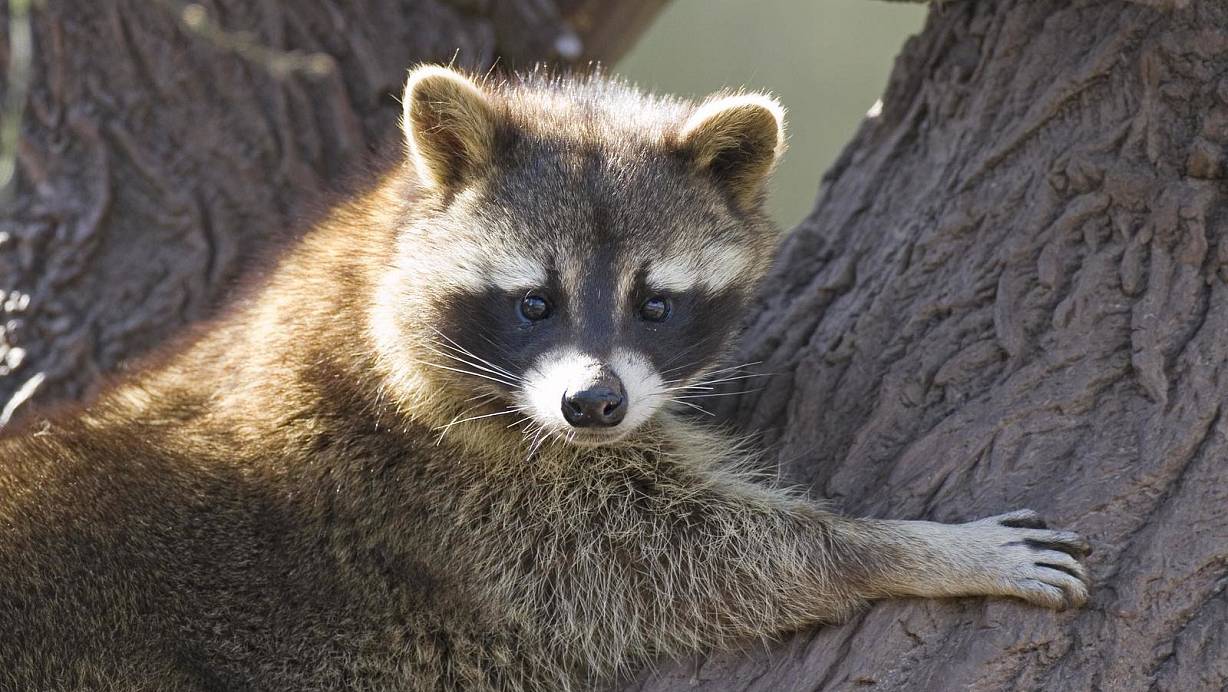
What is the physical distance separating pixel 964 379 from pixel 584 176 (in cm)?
112

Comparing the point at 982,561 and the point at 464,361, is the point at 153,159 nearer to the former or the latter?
the point at 464,361

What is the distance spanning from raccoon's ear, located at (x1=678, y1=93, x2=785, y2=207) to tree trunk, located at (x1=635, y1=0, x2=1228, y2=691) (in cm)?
48

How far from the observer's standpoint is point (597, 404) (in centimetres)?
314

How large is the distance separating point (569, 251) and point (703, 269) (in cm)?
39

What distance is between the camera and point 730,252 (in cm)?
360

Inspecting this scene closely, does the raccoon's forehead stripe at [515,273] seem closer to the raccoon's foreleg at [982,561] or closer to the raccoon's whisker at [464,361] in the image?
the raccoon's whisker at [464,361]

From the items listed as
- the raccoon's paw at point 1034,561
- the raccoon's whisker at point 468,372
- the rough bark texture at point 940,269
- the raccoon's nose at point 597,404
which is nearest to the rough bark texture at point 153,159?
the rough bark texture at point 940,269

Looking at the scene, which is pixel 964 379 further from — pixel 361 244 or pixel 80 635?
pixel 80 635

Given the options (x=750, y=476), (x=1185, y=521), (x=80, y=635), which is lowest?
(x=80, y=635)

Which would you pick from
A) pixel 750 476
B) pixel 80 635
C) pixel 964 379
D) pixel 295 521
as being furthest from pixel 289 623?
pixel 964 379

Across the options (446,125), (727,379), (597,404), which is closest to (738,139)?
(727,379)

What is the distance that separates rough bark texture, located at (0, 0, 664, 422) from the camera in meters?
4.39

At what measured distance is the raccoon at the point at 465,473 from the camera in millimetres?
3352

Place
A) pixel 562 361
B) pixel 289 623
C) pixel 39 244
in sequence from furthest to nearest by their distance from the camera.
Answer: pixel 39 244, pixel 289 623, pixel 562 361
